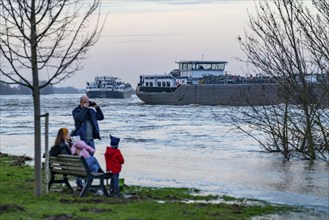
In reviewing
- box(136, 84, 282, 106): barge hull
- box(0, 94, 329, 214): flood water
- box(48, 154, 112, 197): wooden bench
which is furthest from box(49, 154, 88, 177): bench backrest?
box(136, 84, 282, 106): barge hull

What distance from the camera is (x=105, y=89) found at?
152 metres

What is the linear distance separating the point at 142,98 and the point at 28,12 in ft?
334

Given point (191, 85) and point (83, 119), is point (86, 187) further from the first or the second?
point (191, 85)

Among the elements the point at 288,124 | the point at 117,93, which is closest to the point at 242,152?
the point at 288,124

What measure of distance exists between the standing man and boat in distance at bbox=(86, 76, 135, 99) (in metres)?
135

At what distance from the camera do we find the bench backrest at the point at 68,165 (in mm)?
13438

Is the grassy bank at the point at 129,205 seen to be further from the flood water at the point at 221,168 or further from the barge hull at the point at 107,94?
the barge hull at the point at 107,94

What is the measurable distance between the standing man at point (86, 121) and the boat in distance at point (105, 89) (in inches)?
5316

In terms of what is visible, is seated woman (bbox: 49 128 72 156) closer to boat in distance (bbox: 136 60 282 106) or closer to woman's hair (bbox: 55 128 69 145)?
woman's hair (bbox: 55 128 69 145)

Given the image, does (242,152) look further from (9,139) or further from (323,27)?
(9,139)

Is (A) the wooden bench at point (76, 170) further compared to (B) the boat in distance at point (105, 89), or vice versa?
(B) the boat in distance at point (105, 89)

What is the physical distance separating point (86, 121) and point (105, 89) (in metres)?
137

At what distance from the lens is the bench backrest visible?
1344 cm

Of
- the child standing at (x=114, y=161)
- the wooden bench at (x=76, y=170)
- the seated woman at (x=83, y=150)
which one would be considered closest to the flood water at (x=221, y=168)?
the child standing at (x=114, y=161)
